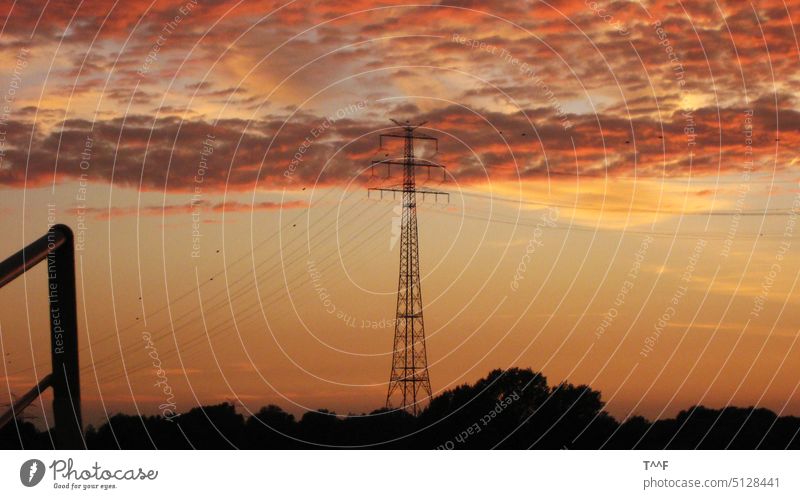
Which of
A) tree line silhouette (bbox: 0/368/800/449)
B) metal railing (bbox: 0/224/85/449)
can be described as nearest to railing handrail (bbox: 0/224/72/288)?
metal railing (bbox: 0/224/85/449)

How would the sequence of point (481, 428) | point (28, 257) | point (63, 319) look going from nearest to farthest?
point (28, 257)
point (63, 319)
point (481, 428)

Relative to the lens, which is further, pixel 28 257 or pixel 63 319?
pixel 63 319

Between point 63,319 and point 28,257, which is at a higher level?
point 28,257

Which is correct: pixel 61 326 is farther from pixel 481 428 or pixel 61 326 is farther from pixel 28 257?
pixel 481 428

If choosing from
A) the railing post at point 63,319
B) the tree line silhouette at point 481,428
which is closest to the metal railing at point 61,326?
the railing post at point 63,319

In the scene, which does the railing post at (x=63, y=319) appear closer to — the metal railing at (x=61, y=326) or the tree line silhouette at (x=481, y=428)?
the metal railing at (x=61, y=326)

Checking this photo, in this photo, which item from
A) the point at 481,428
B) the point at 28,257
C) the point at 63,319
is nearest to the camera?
the point at 28,257

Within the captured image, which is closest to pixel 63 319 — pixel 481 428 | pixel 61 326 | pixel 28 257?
pixel 61 326
